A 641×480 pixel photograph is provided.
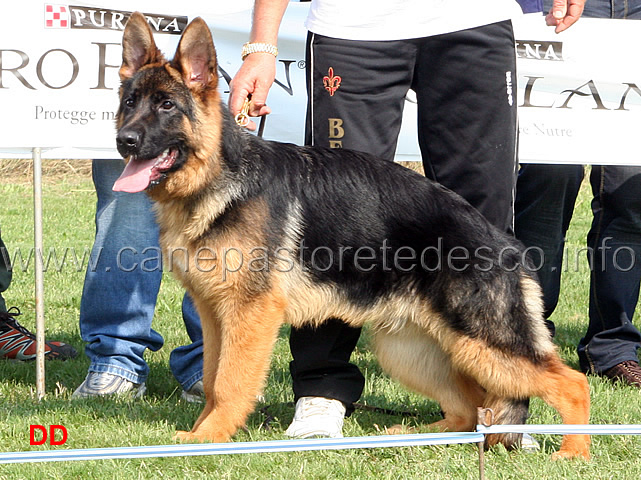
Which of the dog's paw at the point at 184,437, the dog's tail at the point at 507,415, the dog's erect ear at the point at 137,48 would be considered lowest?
the dog's paw at the point at 184,437

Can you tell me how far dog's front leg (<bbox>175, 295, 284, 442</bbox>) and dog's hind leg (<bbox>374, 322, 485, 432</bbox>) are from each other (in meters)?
0.60

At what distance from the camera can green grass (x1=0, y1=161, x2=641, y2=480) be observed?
2939 mm

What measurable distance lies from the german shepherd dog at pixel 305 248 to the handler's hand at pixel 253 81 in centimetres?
9

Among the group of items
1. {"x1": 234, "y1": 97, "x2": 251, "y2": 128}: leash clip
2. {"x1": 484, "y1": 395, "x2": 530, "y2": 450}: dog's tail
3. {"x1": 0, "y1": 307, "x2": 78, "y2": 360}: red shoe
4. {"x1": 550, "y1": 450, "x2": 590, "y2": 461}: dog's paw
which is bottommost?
{"x1": 0, "y1": 307, "x2": 78, "y2": 360}: red shoe

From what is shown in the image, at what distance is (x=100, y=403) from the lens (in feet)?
12.5

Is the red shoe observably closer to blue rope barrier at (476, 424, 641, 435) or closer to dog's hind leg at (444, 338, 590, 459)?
dog's hind leg at (444, 338, 590, 459)

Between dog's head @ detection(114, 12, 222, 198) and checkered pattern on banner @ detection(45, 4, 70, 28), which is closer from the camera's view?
dog's head @ detection(114, 12, 222, 198)

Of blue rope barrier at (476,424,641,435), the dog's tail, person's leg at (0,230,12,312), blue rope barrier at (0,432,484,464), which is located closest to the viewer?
blue rope barrier at (0,432,484,464)

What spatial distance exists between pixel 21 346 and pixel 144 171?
2228mm

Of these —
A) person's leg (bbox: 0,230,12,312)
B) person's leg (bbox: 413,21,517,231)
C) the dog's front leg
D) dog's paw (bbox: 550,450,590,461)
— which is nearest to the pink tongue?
the dog's front leg

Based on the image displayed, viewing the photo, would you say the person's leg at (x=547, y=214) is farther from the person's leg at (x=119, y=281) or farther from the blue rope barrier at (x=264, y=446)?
the blue rope barrier at (x=264, y=446)

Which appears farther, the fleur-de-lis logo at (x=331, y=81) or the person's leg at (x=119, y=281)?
the person's leg at (x=119, y=281)

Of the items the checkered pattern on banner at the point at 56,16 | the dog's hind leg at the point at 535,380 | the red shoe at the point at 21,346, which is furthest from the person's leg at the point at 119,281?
the dog's hind leg at the point at 535,380

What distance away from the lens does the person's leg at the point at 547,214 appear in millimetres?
5016
